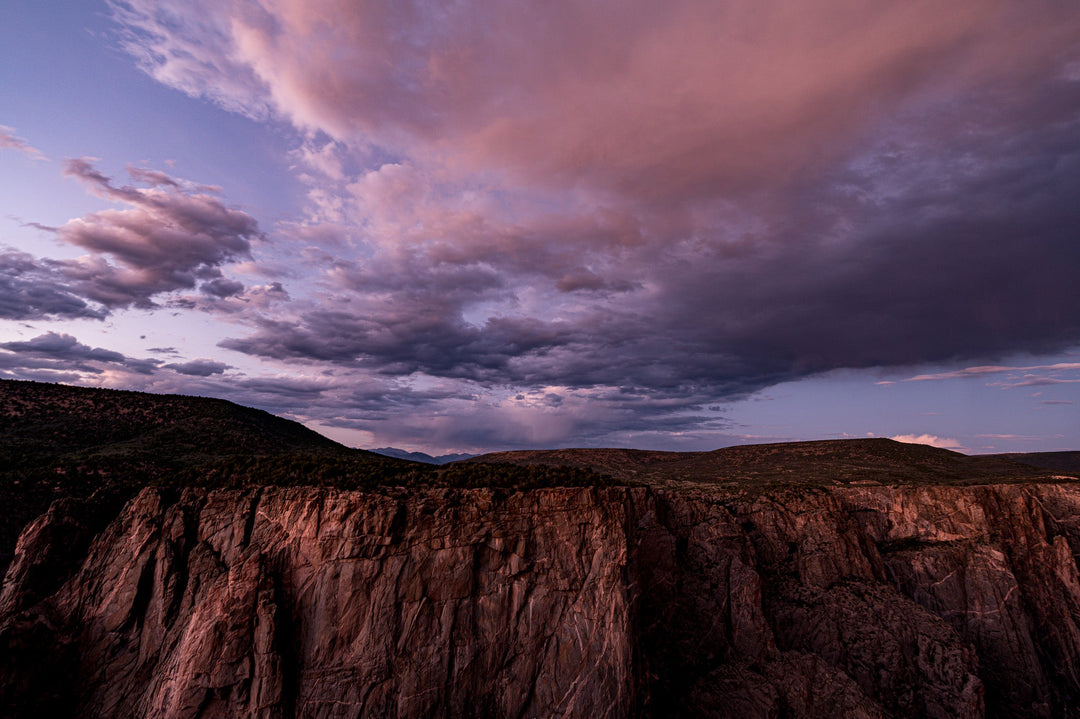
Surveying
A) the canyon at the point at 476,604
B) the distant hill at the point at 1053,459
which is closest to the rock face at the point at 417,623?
the canyon at the point at 476,604

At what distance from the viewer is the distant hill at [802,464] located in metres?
59.1

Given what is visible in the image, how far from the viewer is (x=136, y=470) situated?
39219mm

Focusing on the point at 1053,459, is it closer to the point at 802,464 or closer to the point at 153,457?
the point at 802,464

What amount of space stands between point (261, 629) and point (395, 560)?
20.8 ft

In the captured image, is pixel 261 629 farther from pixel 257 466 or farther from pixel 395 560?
pixel 257 466

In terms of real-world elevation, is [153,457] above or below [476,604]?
above

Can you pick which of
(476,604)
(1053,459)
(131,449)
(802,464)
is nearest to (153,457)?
(131,449)

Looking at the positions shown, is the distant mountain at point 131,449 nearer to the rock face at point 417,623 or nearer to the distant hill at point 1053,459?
the rock face at point 417,623

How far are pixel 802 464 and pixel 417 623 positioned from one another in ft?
246

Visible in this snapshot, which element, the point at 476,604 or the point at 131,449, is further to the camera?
the point at 131,449

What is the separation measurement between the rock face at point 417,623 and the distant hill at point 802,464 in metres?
24.3

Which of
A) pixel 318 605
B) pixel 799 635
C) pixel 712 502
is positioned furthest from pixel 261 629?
Result: pixel 799 635

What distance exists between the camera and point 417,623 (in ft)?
72.5

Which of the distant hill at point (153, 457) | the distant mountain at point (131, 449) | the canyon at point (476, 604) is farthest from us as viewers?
the distant mountain at point (131, 449)
